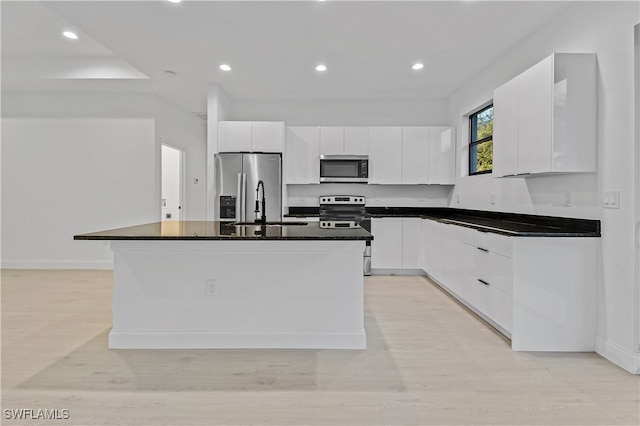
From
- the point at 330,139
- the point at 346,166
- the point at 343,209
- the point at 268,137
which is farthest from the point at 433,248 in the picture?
the point at 268,137

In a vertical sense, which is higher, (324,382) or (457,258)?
(457,258)

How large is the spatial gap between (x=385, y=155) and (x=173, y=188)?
13.4 feet

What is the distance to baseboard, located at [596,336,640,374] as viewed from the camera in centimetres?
247

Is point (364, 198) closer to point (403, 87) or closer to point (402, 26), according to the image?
point (403, 87)

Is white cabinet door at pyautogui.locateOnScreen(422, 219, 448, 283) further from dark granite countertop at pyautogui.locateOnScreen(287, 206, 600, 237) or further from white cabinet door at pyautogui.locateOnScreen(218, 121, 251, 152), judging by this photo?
white cabinet door at pyautogui.locateOnScreen(218, 121, 251, 152)

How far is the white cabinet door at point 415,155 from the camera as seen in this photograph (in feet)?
18.8

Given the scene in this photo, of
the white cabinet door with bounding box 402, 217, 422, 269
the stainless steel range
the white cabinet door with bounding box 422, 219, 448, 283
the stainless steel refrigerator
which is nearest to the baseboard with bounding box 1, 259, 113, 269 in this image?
the stainless steel refrigerator

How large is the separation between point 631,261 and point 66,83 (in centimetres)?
654

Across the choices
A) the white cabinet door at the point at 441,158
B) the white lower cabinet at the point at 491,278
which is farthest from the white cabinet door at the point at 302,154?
the white lower cabinet at the point at 491,278

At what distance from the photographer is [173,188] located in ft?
24.2

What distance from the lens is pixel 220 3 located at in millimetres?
3154

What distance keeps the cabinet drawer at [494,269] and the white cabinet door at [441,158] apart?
2401 millimetres

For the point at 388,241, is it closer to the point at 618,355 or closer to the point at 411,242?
the point at 411,242

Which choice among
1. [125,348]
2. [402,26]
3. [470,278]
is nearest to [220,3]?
[402,26]
